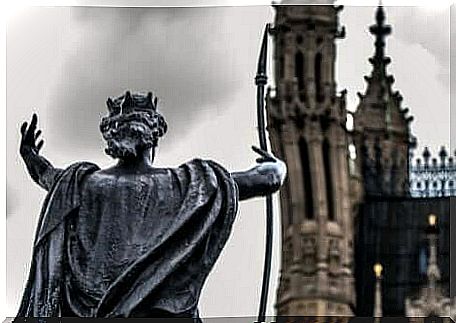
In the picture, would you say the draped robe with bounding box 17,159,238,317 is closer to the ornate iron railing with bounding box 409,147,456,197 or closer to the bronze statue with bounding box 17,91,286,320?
the bronze statue with bounding box 17,91,286,320

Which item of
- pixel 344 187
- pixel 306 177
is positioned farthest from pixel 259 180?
pixel 344 187

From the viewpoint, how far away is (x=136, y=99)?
5.80m

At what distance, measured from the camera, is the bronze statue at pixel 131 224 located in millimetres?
Answer: 5500

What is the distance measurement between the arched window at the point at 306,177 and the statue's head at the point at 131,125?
41200 millimetres

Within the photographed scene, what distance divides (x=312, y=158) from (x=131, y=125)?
137ft

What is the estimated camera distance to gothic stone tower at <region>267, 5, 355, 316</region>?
46594mm

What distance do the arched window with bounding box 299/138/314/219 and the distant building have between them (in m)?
0.03

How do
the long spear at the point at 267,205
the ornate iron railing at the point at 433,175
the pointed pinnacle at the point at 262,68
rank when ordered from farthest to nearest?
the ornate iron railing at the point at 433,175
the pointed pinnacle at the point at 262,68
the long spear at the point at 267,205

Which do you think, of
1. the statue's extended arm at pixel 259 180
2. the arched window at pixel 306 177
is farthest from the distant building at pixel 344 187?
the statue's extended arm at pixel 259 180

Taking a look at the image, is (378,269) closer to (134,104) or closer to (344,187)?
(344,187)

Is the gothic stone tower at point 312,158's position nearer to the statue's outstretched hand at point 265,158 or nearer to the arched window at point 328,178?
the arched window at point 328,178

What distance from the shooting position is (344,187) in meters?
47.7

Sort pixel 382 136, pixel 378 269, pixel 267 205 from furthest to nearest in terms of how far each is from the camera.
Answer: pixel 378 269, pixel 382 136, pixel 267 205
